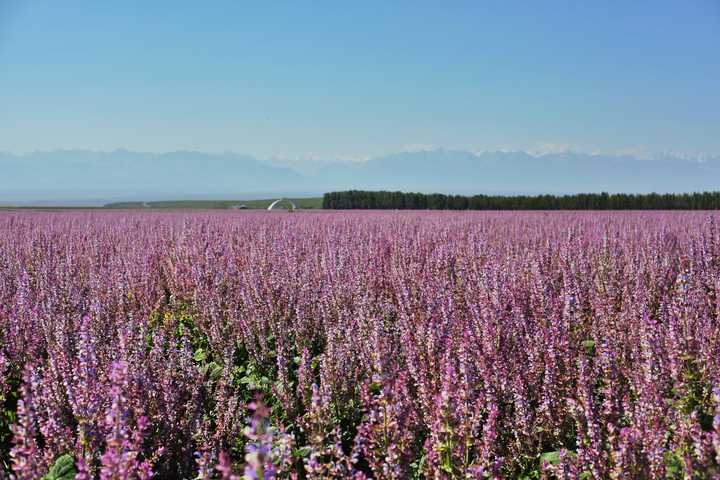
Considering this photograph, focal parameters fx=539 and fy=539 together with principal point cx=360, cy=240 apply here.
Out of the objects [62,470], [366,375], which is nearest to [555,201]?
[366,375]

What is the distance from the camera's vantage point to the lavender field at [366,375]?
2109 mm

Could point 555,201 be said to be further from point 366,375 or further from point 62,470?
point 62,470

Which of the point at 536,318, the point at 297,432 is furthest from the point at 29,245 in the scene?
the point at 536,318

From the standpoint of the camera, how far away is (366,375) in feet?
11.5

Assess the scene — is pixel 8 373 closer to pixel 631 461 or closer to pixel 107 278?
pixel 107 278

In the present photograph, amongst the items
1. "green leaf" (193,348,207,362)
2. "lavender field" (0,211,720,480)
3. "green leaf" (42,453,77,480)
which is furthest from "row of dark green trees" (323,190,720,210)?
"green leaf" (42,453,77,480)

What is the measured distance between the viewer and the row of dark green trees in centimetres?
3581

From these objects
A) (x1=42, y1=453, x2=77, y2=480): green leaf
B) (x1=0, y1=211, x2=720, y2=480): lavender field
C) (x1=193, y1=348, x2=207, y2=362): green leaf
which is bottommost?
(x1=193, y1=348, x2=207, y2=362): green leaf

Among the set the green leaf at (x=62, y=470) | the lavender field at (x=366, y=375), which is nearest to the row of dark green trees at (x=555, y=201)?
the lavender field at (x=366, y=375)

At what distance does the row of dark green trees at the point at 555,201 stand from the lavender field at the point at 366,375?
32.9 metres

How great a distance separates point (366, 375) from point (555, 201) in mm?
38425

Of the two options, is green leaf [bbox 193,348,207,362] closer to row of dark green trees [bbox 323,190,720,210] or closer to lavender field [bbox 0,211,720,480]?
lavender field [bbox 0,211,720,480]

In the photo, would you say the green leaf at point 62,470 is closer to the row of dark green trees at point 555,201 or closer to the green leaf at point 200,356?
the green leaf at point 200,356

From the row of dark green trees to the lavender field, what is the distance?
3293cm
